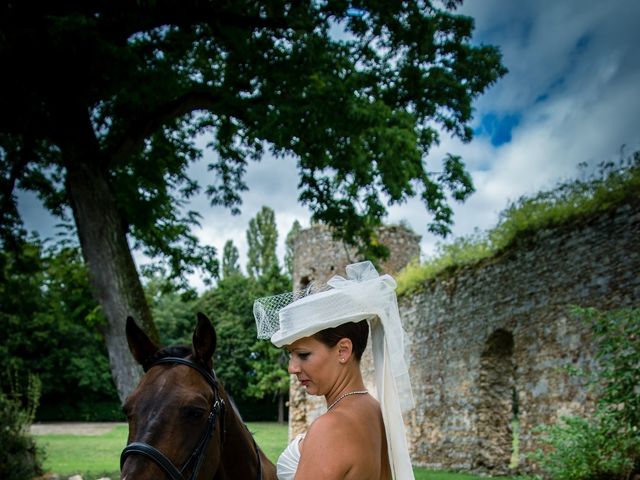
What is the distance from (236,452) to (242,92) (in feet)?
24.0

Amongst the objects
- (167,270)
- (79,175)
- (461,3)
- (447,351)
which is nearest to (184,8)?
(79,175)

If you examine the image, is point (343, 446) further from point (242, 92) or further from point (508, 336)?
point (508, 336)

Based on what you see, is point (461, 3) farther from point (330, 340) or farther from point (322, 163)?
point (330, 340)

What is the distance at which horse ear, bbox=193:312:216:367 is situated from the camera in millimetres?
2619

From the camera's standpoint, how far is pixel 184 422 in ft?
7.62

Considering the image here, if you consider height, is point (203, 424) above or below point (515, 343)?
below

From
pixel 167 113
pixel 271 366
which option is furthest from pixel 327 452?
pixel 271 366

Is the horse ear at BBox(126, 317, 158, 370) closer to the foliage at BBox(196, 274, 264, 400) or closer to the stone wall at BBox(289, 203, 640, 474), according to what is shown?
the stone wall at BBox(289, 203, 640, 474)

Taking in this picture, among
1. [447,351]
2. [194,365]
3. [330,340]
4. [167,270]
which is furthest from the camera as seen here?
[447,351]

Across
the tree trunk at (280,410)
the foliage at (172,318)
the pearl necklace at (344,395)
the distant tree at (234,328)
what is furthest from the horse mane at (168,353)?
the foliage at (172,318)

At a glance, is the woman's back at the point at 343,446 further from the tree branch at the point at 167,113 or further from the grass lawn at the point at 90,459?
the grass lawn at the point at 90,459

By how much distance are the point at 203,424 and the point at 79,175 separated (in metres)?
6.92

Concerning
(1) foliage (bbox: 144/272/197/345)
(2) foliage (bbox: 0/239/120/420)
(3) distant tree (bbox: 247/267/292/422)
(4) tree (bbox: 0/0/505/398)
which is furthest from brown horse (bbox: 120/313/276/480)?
(1) foliage (bbox: 144/272/197/345)

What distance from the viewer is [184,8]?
8859mm
